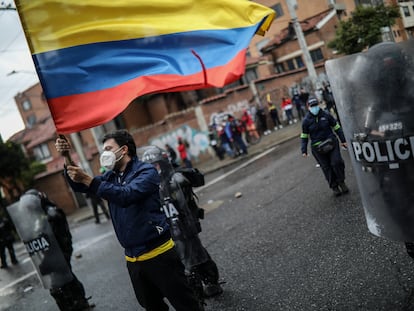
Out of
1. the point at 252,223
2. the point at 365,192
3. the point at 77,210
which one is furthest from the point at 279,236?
the point at 77,210

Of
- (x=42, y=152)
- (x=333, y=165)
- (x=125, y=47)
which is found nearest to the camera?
(x=125, y=47)

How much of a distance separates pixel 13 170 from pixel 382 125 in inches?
785

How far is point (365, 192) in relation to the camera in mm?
2656

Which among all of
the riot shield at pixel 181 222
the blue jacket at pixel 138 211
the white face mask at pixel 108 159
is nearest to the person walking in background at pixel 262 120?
the riot shield at pixel 181 222

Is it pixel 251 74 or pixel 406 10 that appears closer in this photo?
pixel 406 10

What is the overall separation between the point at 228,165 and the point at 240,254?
9.99 metres

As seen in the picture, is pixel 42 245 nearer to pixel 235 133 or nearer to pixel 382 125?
pixel 382 125

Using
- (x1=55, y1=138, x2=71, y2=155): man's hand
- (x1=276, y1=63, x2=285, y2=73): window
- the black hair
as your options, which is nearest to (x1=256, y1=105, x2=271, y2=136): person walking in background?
(x1=276, y1=63, x2=285, y2=73): window

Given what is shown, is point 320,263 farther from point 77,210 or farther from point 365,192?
point 77,210

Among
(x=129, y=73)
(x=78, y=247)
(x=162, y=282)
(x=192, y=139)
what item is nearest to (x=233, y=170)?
(x=78, y=247)

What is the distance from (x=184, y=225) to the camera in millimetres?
4270

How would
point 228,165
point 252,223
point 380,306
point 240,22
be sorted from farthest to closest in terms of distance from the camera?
point 228,165, point 252,223, point 240,22, point 380,306

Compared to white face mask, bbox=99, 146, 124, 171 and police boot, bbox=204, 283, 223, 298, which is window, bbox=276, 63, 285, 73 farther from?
white face mask, bbox=99, 146, 124, 171

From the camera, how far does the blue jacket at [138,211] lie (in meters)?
2.80
